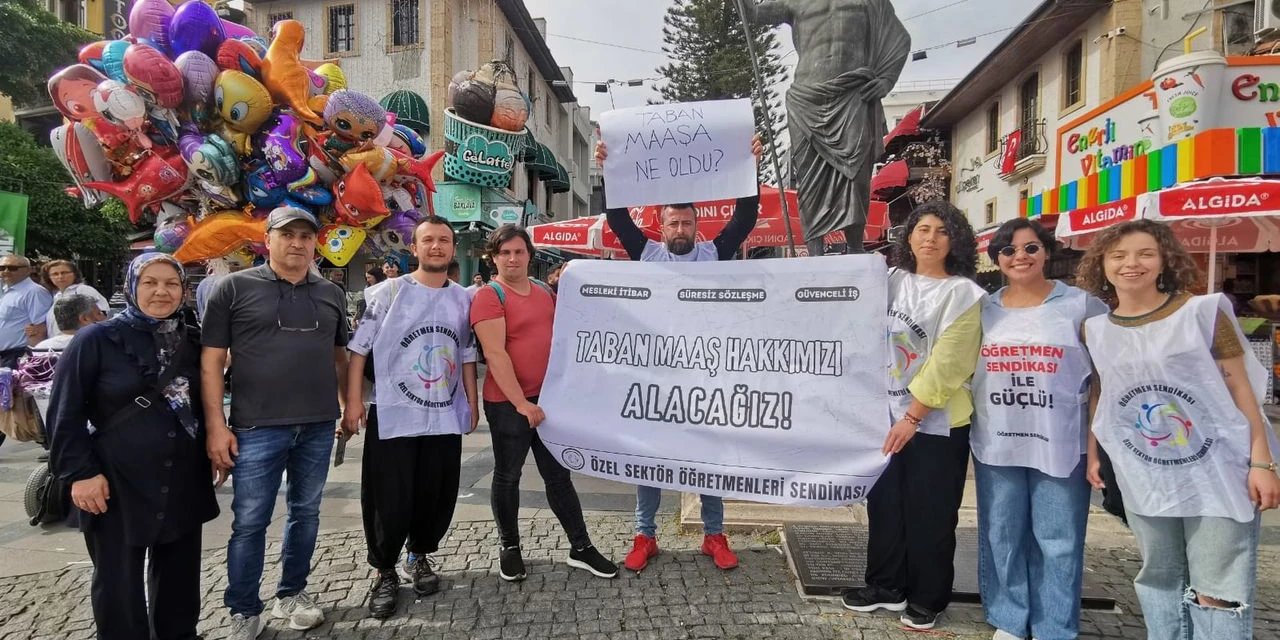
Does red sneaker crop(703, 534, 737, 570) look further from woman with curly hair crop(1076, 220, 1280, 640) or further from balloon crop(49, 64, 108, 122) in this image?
balloon crop(49, 64, 108, 122)

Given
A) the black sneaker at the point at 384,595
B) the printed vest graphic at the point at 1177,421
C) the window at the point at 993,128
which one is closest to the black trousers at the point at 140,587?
the black sneaker at the point at 384,595

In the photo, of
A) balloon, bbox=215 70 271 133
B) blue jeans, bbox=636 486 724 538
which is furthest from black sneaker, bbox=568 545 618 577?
balloon, bbox=215 70 271 133

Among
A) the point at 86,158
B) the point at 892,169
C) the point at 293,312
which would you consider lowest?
the point at 293,312

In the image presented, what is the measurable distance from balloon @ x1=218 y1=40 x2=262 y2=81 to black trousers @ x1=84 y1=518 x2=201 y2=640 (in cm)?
969

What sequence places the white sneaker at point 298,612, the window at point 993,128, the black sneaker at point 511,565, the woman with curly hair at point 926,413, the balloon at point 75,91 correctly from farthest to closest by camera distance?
the window at point 993,128 < the balloon at point 75,91 < the black sneaker at point 511,565 < the white sneaker at point 298,612 < the woman with curly hair at point 926,413

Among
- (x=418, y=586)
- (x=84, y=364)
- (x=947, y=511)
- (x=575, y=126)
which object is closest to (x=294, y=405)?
(x=84, y=364)

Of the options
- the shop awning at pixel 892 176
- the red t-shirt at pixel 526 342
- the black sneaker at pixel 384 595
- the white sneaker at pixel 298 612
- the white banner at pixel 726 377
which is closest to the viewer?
the white banner at pixel 726 377

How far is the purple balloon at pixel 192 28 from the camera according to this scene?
9445 mm

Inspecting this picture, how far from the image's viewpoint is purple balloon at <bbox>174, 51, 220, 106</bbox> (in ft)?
30.7

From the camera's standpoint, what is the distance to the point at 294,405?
2725 mm

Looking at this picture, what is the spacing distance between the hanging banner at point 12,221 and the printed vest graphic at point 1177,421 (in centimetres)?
1185

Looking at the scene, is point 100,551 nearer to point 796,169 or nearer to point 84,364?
point 84,364

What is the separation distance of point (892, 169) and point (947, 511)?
2279 centimetres

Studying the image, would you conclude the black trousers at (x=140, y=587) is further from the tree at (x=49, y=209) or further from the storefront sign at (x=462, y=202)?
the tree at (x=49, y=209)
